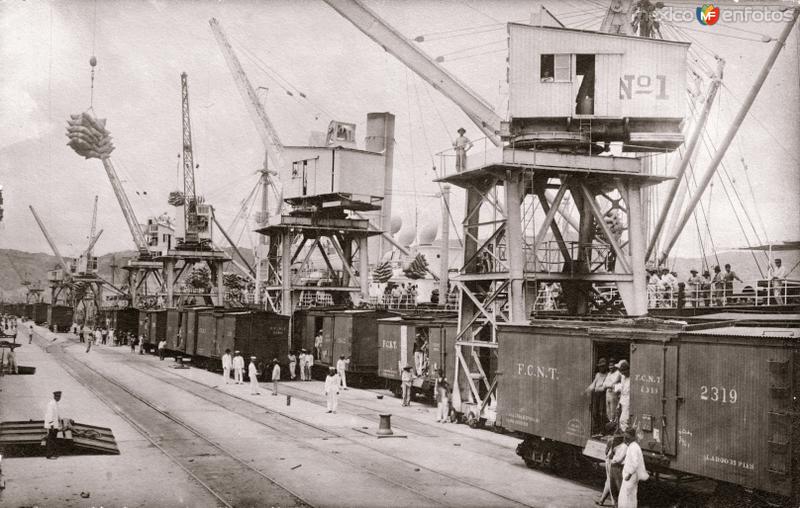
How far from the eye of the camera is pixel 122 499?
13.6 meters

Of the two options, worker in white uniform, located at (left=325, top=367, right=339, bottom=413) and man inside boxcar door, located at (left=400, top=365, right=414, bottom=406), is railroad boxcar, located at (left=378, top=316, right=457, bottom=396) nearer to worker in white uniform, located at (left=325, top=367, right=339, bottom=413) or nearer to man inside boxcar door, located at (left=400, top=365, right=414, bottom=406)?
man inside boxcar door, located at (left=400, top=365, right=414, bottom=406)

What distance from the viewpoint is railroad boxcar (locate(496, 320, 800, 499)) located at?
11376 millimetres

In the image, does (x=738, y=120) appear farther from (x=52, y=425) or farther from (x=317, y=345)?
(x=52, y=425)

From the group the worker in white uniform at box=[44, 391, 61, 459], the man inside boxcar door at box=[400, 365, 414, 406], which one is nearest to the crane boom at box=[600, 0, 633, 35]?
the man inside boxcar door at box=[400, 365, 414, 406]

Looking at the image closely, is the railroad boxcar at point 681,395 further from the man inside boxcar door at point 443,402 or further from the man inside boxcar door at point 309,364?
the man inside boxcar door at point 309,364

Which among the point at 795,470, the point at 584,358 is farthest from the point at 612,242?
the point at 795,470

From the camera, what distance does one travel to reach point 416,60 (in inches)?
1332

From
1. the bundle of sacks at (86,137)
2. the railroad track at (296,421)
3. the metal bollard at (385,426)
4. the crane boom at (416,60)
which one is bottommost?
the railroad track at (296,421)

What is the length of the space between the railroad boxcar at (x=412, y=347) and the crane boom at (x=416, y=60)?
390 inches

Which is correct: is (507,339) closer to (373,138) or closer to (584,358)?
(584,358)

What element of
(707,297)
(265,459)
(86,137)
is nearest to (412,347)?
(707,297)

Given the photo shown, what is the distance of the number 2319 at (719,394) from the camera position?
39.9 feet

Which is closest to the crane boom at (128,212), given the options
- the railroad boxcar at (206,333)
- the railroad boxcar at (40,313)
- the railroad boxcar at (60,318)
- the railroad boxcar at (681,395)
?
the railroad boxcar at (60,318)

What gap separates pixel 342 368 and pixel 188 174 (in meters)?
50.9
